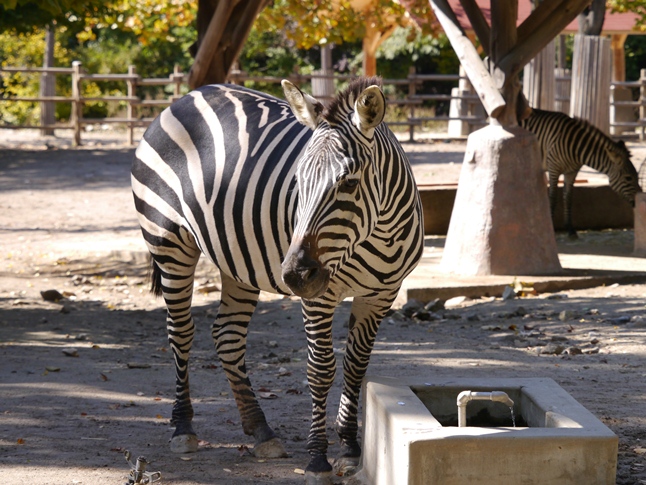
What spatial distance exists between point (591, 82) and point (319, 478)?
1734 cm

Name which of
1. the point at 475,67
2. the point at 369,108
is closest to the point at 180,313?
the point at 369,108

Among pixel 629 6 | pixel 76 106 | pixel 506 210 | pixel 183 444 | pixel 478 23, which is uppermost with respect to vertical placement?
pixel 629 6

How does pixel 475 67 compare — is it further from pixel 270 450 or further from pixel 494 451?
pixel 494 451

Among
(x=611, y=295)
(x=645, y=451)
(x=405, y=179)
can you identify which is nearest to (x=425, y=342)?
(x=611, y=295)

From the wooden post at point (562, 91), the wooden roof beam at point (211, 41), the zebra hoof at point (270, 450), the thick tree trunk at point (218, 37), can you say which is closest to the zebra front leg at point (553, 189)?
the thick tree trunk at point (218, 37)

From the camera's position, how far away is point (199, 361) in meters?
6.68

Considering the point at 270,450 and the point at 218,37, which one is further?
the point at 218,37

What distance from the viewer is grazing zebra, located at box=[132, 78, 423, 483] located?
3.46m

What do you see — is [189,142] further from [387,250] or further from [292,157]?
[387,250]

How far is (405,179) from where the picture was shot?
3.94 meters

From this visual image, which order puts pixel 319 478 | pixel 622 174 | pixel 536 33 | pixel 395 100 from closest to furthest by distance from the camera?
pixel 319 478, pixel 536 33, pixel 622 174, pixel 395 100

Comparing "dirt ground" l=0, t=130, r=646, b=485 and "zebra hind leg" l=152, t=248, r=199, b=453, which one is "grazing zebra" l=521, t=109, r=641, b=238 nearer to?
"dirt ground" l=0, t=130, r=646, b=485

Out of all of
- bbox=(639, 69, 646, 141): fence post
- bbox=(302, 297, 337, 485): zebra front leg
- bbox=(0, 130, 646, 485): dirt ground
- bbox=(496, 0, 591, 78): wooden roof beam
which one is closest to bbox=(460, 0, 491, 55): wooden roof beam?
bbox=(496, 0, 591, 78): wooden roof beam

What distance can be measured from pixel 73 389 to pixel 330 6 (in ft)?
53.9
